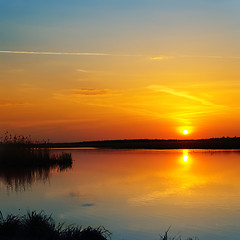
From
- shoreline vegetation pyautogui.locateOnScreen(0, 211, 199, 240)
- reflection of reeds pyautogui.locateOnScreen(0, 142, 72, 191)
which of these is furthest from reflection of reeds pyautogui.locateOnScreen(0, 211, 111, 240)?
reflection of reeds pyautogui.locateOnScreen(0, 142, 72, 191)

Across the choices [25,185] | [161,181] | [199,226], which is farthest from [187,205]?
[25,185]

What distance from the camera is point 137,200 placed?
11.3m

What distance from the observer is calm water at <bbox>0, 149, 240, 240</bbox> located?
828cm

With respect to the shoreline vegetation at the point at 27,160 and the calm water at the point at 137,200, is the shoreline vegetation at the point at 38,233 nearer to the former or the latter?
the calm water at the point at 137,200

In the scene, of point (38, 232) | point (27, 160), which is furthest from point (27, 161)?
point (38, 232)

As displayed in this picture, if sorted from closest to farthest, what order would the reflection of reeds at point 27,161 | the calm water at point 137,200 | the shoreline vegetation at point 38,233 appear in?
1. the shoreline vegetation at point 38,233
2. the calm water at point 137,200
3. the reflection of reeds at point 27,161

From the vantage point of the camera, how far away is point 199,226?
8305mm

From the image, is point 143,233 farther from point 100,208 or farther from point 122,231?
point 100,208

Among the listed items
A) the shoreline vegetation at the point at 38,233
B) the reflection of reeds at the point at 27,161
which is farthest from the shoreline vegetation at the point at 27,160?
the shoreline vegetation at the point at 38,233

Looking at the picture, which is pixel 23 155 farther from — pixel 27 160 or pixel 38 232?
pixel 38 232

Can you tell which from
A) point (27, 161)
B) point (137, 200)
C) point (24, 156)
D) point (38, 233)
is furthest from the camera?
point (24, 156)

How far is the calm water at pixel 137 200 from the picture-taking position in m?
8.28

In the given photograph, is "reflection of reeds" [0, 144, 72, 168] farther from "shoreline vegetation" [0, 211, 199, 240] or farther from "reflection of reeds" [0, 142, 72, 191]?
"shoreline vegetation" [0, 211, 199, 240]

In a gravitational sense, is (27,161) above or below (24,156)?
below
